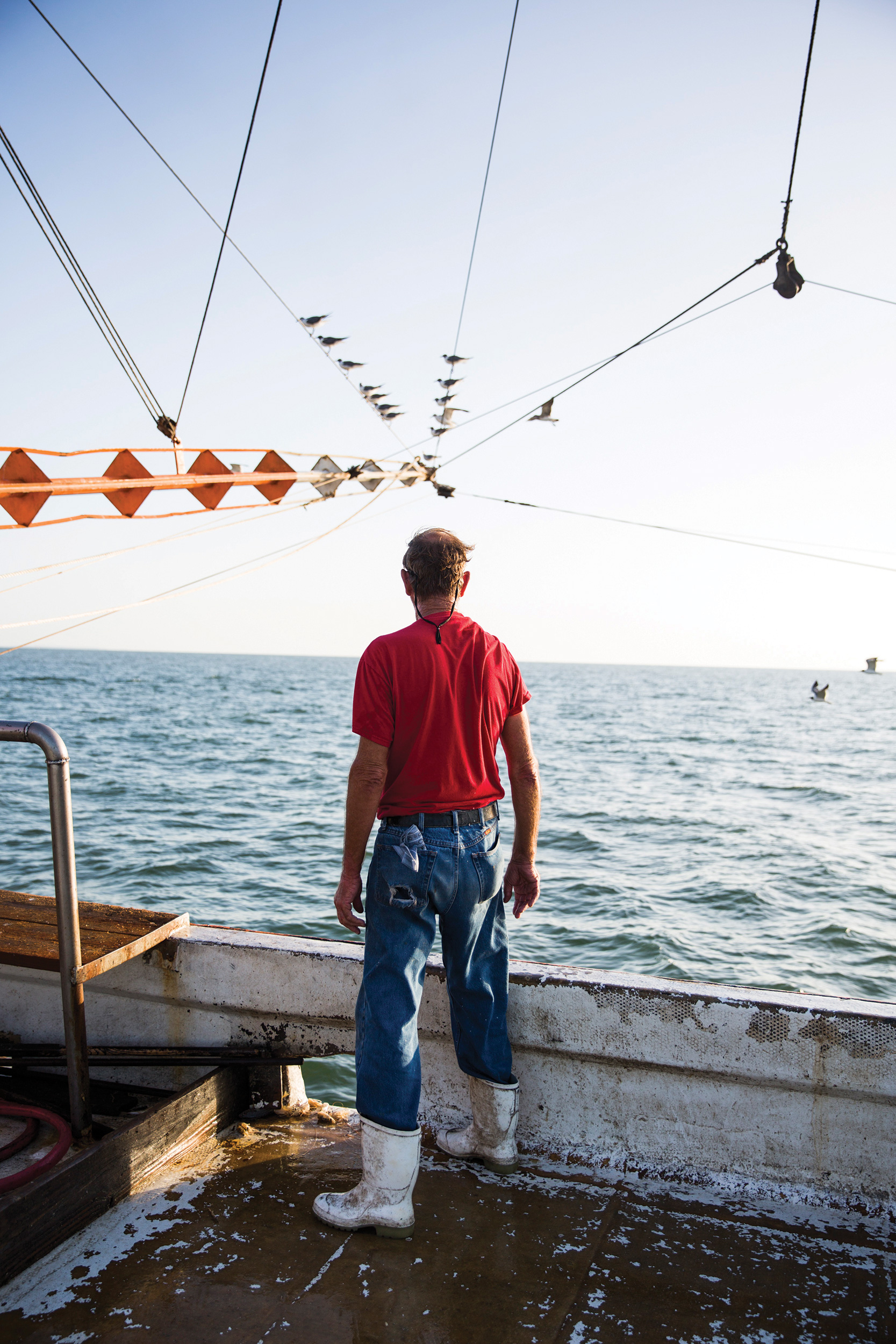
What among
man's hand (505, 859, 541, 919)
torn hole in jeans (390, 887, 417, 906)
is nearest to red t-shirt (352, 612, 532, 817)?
torn hole in jeans (390, 887, 417, 906)

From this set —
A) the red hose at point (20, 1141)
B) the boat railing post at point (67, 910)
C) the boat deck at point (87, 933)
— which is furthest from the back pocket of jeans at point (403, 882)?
the red hose at point (20, 1141)

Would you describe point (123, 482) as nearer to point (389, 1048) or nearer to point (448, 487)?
point (389, 1048)

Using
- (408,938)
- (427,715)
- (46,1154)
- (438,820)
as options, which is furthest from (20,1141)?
(427,715)

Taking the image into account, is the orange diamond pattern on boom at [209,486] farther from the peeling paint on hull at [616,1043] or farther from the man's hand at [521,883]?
the man's hand at [521,883]

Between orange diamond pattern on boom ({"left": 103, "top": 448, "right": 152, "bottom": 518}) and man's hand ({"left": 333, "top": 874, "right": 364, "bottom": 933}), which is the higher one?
orange diamond pattern on boom ({"left": 103, "top": 448, "right": 152, "bottom": 518})

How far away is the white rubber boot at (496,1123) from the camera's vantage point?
2.79m

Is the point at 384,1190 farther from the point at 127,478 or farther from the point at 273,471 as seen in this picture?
the point at 273,471

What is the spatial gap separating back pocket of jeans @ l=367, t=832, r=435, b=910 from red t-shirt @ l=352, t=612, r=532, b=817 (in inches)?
5.3

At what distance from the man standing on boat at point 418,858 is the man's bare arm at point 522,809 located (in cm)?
6

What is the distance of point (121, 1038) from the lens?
3354mm

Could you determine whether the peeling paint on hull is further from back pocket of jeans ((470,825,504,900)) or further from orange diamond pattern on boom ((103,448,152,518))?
orange diamond pattern on boom ((103,448,152,518))

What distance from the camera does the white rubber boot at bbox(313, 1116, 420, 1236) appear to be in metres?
2.46

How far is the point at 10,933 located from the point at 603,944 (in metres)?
6.96

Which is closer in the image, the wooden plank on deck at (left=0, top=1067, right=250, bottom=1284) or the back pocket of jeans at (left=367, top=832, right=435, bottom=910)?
the wooden plank on deck at (left=0, top=1067, right=250, bottom=1284)
